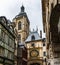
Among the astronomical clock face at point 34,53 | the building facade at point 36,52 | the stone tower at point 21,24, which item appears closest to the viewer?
the building facade at point 36,52

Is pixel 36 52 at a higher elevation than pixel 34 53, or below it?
higher

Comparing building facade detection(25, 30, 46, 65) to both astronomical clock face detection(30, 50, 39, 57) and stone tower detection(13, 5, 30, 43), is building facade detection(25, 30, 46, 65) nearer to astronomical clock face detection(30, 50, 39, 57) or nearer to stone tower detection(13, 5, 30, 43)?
astronomical clock face detection(30, 50, 39, 57)

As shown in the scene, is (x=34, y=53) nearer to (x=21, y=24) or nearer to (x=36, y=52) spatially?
(x=36, y=52)

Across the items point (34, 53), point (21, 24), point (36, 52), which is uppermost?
point (21, 24)

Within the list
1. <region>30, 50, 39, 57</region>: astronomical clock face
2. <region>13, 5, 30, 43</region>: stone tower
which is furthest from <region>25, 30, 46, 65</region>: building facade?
<region>13, 5, 30, 43</region>: stone tower

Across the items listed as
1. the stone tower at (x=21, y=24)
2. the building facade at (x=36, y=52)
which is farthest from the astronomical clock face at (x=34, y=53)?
the stone tower at (x=21, y=24)

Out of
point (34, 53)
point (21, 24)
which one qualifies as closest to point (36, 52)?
point (34, 53)

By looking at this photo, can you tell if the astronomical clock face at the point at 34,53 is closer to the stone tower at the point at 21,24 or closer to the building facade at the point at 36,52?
the building facade at the point at 36,52

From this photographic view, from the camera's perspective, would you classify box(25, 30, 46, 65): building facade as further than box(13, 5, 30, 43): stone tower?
No

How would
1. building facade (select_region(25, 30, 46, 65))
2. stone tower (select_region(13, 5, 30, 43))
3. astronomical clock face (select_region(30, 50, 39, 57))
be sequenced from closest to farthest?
building facade (select_region(25, 30, 46, 65))
astronomical clock face (select_region(30, 50, 39, 57))
stone tower (select_region(13, 5, 30, 43))

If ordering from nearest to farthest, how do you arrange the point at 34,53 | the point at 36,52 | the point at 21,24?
1. the point at 34,53
2. the point at 36,52
3. the point at 21,24

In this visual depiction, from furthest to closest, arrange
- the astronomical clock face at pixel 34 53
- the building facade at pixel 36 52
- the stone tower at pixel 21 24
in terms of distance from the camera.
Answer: the stone tower at pixel 21 24 → the astronomical clock face at pixel 34 53 → the building facade at pixel 36 52

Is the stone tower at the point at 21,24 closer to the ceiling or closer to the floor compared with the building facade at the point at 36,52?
closer to the ceiling

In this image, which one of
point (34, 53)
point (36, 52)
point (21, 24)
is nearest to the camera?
point (34, 53)
